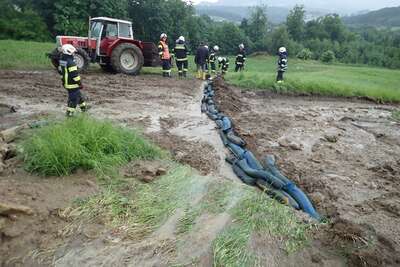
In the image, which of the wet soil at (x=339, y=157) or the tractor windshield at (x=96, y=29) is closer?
the wet soil at (x=339, y=157)

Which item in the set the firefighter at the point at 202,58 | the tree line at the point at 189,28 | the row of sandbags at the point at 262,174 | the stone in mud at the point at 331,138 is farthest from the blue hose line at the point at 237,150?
the tree line at the point at 189,28

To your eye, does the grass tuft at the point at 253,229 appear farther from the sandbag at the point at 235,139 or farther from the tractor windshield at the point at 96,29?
the tractor windshield at the point at 96,29

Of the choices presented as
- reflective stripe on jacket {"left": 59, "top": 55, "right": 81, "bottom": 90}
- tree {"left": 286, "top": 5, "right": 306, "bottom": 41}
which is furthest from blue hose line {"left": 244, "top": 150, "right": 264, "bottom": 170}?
tree {"left": 286, "top": 5, "right": 306, "bottom": 41}

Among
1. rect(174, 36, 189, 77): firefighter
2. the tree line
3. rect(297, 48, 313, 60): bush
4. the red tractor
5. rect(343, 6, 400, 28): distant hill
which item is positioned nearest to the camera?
the red tractor

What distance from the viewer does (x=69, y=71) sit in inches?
268

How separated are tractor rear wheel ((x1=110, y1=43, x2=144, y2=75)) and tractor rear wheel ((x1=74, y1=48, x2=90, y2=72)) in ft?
3.25

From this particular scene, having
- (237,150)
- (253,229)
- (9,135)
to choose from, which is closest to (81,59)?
(9,135)

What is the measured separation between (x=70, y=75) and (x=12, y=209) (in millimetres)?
3632

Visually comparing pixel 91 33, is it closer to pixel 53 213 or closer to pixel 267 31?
pixel 53 213

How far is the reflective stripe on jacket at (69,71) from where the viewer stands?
6.73 metres

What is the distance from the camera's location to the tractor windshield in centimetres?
1351

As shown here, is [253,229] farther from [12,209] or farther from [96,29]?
[96,29]

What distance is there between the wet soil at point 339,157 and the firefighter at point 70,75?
3206mm

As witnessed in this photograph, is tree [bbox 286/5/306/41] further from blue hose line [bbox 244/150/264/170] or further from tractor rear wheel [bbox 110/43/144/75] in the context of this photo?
blue hose line [bbox 244/150/264/170]
